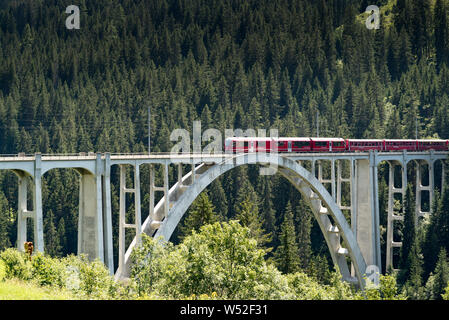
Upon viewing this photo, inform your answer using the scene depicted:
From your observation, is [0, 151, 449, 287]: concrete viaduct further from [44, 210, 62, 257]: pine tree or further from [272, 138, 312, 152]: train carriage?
[44, 210, 62, 257]: pine tree

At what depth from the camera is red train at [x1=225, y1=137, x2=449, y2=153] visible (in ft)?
172

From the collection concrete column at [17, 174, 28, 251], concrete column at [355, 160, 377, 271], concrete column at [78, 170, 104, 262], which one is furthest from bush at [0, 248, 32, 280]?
concrete column at [355, 160, 377, 271]

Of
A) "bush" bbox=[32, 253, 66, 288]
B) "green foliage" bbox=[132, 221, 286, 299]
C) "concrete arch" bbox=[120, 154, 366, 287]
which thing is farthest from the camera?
"concrete arch" bbox=[120, 154, 366, 287]

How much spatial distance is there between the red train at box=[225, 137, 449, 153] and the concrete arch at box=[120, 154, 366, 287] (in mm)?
2256

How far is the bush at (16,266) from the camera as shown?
25766 mm

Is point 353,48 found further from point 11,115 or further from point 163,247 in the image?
point 163,247

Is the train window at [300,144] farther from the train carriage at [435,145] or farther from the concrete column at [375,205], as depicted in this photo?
the train carriage at [435,145]

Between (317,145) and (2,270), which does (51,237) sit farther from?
(2,270)

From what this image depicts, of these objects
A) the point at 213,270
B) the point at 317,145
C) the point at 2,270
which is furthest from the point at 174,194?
the point at 317,145

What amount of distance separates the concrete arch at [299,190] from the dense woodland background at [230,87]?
4371 mm

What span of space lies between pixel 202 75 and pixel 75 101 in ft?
76.2

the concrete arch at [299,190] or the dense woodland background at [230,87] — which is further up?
the dense woodland background at [230,87]

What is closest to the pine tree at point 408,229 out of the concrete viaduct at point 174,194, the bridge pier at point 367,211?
the concrete viaduct at point 174,194
